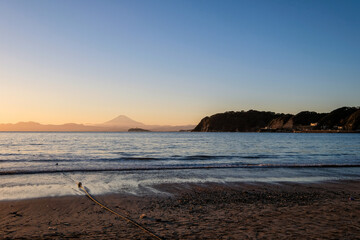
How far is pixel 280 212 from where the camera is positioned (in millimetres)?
8492

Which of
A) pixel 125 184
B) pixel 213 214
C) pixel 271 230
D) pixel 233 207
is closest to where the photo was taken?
pixel 271 230

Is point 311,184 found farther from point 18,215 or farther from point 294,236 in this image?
point 18,215

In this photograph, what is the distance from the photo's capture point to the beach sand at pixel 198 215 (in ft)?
21.4

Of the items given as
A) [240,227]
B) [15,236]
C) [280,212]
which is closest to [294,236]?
[240,227]

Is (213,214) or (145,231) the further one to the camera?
(213,214)

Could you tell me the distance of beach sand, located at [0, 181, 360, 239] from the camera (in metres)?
6.53

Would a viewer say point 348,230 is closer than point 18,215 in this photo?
Yes

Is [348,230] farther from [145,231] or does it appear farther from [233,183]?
[233,183]

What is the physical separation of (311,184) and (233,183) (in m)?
4.04

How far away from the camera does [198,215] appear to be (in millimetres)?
8133

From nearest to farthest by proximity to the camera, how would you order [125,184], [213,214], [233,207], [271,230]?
[271,230] → [213,214] → [233,207] → [125,184]

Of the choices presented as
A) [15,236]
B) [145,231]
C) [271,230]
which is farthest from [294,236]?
[15,236]

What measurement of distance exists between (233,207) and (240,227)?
7.35ft

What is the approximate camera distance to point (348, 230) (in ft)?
22.2
